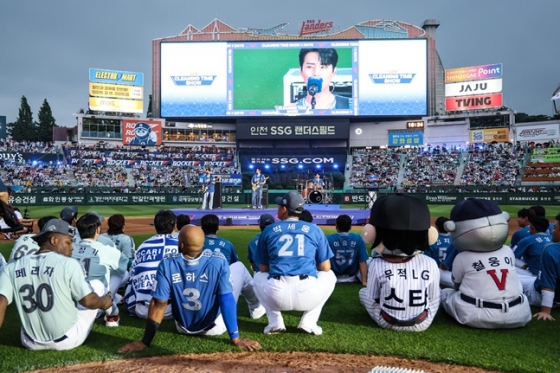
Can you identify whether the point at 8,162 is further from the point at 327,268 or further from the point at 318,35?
the point at 327,268

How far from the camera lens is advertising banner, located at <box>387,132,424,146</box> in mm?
53125

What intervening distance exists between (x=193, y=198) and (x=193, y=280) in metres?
33.1

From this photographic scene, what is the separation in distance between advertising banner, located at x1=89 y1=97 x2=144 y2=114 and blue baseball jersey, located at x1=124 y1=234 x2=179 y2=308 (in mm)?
56670

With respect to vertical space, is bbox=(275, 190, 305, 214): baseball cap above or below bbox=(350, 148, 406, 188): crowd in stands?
below

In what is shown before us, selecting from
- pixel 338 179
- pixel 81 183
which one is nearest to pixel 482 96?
pixel 338 179

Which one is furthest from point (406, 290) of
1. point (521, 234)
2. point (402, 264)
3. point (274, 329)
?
point (521, 234)

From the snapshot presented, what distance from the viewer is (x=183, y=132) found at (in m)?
59.5

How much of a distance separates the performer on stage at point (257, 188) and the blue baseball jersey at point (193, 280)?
59.7 feet

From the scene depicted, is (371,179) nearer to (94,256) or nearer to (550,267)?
(550,267)

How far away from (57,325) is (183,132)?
186 ft

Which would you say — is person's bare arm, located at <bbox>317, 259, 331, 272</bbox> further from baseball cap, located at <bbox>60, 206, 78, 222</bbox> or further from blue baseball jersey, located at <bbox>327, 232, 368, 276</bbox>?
baseball cap, located at <bbox>60, 206, 78, 222</bbox>

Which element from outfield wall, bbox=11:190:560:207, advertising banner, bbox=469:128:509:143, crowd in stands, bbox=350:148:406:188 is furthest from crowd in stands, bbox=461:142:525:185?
outfield wall, bbox=11:190:560:207

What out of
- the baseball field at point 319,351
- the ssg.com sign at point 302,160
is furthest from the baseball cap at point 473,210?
the ssg.com sign at point 302,160

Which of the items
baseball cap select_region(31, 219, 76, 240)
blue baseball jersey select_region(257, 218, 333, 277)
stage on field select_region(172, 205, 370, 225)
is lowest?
stage on field select_region(172, 205, 370, 225)
